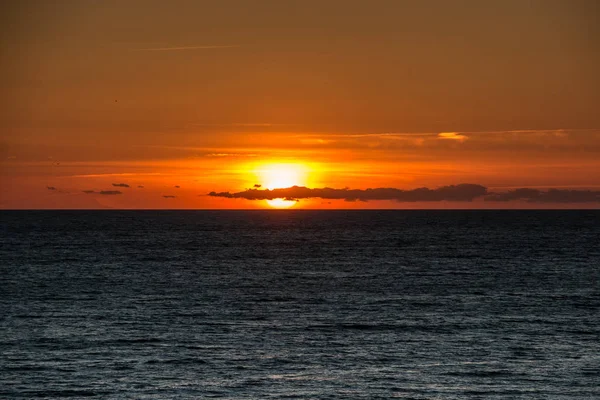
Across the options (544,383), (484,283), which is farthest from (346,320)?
(484,283)

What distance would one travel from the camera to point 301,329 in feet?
190

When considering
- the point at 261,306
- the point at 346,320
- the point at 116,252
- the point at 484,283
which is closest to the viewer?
the point at 346,320

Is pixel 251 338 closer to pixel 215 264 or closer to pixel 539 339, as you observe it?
pixel 539 339

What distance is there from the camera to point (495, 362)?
152 feet

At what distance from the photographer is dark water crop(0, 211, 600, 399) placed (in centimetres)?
4150

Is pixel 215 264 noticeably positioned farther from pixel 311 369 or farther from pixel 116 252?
pixel 311 369

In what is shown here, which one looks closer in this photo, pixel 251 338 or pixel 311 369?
pixel 311 369

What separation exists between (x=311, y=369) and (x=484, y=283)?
47.5 meters

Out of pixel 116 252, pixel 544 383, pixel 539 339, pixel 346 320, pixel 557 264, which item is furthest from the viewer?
pixel 116 252

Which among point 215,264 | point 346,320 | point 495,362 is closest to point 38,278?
point 215,264

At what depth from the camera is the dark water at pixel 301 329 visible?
41.5 metres

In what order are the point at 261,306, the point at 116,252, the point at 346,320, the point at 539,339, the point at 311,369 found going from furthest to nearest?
the point at 116,252, the point at 261,306, the point at 346,320, the point at 539,339, the point at 311,369

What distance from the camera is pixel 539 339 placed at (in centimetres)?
5312

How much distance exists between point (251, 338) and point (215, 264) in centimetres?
6099
